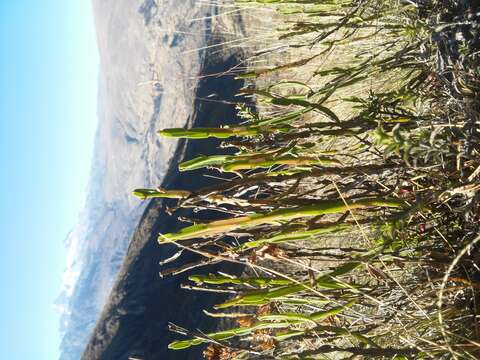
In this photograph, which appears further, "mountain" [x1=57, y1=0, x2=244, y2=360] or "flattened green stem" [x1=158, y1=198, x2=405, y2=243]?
"mountain" [x1=57, y1=0, x2=244, y2=360]

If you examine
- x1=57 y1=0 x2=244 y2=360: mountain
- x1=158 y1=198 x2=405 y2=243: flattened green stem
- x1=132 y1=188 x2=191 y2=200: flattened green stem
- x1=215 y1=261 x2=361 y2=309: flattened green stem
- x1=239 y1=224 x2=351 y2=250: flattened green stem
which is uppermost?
x1=132 y1=188 x2=191 y2=200: flattened green stem

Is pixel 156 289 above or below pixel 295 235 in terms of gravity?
below

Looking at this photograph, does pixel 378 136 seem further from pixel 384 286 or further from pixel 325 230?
pixel 384 286

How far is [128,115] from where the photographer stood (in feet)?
147

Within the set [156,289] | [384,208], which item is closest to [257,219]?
[384,208]

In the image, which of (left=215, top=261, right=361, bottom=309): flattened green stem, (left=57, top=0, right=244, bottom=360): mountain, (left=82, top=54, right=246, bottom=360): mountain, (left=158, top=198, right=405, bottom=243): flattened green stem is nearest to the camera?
(left=158, top=198, right=405, bottom=243): flattened green stem

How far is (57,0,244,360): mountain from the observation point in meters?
23.6

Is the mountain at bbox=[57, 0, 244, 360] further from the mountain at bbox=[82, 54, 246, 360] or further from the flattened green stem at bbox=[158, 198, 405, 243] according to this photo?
the flattened green stem at bbox=[158, 198, 405, 243]

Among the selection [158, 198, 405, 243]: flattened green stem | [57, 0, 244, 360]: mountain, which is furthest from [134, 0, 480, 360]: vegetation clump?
[57, 0, 244, 360]: mountain

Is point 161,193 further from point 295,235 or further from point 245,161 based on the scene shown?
point 295,235

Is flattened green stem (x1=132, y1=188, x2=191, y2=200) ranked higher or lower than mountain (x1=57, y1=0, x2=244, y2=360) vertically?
higher

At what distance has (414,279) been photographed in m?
1.23

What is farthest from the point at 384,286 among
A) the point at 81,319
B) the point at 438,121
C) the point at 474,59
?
the point at 81,319

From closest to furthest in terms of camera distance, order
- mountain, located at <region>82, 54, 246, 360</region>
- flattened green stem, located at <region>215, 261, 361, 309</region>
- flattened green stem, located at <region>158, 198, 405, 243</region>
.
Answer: flattened green stem, located at <region>158, 198, 405, 243</region>, flattened green stem, located at <region>215, 261, 361, 309</region>, mountain, located at <region>82, 54, 246, 360</region>
